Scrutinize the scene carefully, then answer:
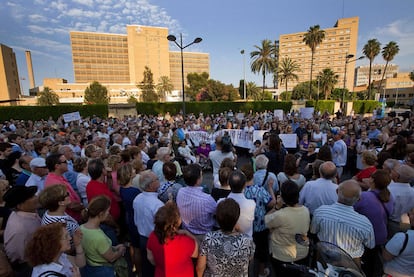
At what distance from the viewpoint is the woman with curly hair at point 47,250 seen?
173cm

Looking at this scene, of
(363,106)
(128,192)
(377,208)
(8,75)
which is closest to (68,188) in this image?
(128,192)

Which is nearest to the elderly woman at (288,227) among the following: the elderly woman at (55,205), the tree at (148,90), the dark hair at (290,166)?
the dark hair at (290,166)

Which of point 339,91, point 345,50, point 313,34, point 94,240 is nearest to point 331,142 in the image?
point 94,240

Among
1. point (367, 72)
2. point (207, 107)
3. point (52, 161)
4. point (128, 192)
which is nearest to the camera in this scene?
point (128, 192)

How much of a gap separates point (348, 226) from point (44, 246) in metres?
2.79

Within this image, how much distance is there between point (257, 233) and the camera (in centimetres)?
315

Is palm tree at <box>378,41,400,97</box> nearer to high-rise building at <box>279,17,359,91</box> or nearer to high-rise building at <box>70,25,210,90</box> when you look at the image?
high-rise building at <box>279,17,359,91</box>

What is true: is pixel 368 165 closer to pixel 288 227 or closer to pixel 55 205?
pixel 288 227

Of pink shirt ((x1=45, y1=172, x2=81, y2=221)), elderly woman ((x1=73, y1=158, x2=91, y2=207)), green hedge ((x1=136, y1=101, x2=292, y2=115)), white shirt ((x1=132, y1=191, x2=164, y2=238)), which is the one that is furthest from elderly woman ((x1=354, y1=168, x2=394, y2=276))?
green hedge ((x1=136, y1=101, x2=292, y2=115))

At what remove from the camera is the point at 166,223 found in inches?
76.2

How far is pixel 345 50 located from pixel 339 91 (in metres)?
50.2

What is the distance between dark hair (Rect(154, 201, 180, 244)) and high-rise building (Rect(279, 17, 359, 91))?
116649mm

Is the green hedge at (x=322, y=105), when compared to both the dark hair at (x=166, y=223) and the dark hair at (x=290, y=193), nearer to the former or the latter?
the dark hair at (x=290, y=193)

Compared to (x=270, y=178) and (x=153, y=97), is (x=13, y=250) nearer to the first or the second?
(x=270, y=178)
